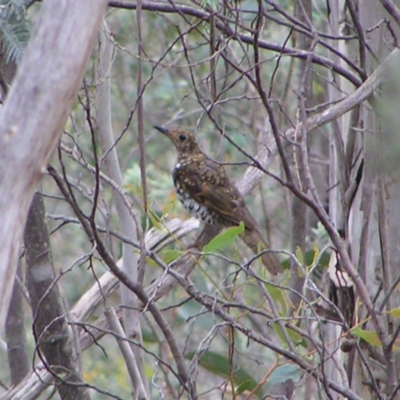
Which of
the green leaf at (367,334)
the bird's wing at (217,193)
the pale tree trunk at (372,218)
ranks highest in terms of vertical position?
the bird's wing at (217,193)

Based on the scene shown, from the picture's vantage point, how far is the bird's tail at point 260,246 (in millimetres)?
4289

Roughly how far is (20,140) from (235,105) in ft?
18.5

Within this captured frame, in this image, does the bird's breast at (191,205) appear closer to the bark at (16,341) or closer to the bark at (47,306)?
the bark at (16,341)

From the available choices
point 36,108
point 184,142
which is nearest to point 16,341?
point 184,142

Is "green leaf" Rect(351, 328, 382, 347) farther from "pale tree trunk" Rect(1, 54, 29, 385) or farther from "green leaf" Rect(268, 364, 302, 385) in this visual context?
"pale tree trunk" Rect(1, 54, 29, 385)

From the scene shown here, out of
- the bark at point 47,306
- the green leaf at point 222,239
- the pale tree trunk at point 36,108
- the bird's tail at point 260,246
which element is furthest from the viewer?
the bird's tail at point 260,246

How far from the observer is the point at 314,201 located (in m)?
2.46

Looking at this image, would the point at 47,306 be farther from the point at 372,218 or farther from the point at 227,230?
the point at 372,218

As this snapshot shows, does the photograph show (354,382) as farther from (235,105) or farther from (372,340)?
(235,105)

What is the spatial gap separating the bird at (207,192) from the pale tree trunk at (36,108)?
2.96 m

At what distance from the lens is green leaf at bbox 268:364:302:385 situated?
9.48ft

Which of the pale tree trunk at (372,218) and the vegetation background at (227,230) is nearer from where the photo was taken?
the vegetation background at (227,230)

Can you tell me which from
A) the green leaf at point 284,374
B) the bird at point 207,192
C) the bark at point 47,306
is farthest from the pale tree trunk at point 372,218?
the bird at point 207,192

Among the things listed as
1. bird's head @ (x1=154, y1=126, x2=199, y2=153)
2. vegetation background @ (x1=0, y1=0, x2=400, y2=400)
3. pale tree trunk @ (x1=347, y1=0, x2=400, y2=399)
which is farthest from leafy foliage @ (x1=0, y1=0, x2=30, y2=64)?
bird's head @ (x1=154, y1=126, x2=199, y2=153)
